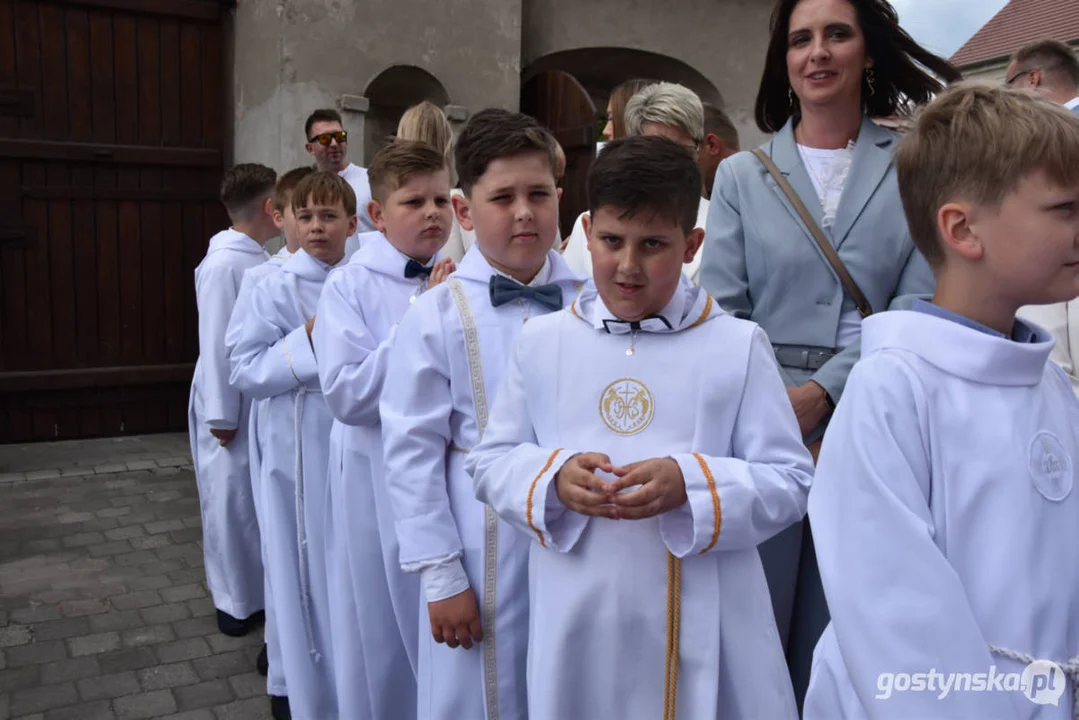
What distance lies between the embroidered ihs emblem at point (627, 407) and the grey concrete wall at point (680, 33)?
23.2ft

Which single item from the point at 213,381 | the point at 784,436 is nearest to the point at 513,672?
the point at 784,436

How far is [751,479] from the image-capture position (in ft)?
6.14

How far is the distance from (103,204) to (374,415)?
218 inches

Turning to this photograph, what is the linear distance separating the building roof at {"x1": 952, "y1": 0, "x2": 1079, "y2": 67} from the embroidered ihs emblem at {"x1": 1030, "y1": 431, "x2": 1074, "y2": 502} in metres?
24.0

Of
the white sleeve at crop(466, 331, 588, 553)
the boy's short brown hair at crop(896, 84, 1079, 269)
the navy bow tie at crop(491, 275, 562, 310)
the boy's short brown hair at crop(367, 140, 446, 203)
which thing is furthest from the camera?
the boy's short brown hair at crop(367, 140, 446, 203)

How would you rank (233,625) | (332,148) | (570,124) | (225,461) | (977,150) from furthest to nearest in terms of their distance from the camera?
1. (570,124)
2. (332,148)
3. (225,461)
4. (233,625)
5. (977,150)

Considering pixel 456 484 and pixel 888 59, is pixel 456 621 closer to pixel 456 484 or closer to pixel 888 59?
pixel 456 484

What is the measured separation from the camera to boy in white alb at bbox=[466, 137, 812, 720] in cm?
187

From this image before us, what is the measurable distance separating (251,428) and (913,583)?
10.6 feet

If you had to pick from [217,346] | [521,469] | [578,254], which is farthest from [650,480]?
[217,346]

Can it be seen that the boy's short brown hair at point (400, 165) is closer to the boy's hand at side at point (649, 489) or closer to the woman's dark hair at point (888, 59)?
the woman's dark hair at point (888, 59)

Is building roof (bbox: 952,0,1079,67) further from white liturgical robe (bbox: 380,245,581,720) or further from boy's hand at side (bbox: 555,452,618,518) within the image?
boy's hand at side (bbox: 555,452,618,518)

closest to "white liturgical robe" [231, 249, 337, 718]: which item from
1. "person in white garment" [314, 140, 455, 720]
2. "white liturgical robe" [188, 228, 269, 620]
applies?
"person in white garment" [314, 140, 455, 720]

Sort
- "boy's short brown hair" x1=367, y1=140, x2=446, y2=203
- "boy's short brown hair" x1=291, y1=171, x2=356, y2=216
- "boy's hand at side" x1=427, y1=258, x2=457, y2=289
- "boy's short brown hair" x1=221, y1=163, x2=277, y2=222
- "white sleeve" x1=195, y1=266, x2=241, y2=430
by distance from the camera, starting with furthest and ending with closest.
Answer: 1. "boy's short brown hair" x1=221, y1=163, x2=277, y2=222
2. "white sleeve" x1=195, y1=266, x2=241, y2=430
3. "boy's short brown hair" x1=291, y1=171, x2=356, y2=216
4. "boy's short brown hair" x1=367, y1=140, x2=446, y2=203
5. "boy's hand at side" x1=427, y1=258, x2=457, y2=289
